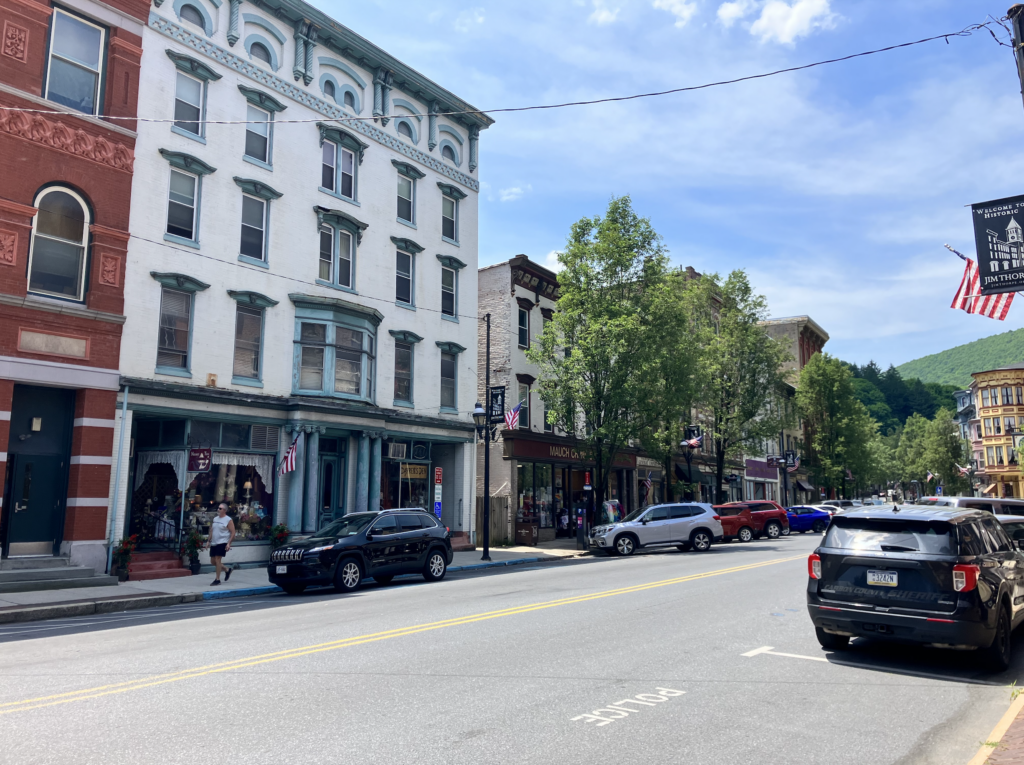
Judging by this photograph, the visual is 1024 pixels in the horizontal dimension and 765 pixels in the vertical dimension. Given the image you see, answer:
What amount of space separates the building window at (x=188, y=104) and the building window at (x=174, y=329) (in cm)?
461

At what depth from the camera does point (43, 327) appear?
17.5 m

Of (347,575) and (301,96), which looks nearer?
(347,575)

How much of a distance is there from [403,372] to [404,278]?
3391mm

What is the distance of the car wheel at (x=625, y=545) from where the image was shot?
26.3 metres

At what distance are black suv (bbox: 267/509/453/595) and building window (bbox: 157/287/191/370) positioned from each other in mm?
6568

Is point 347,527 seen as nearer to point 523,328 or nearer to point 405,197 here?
point 405,197

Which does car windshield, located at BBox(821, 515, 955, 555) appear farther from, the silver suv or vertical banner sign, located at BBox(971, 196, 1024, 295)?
the silver suv

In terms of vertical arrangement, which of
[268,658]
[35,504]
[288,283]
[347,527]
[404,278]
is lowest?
[268,658]

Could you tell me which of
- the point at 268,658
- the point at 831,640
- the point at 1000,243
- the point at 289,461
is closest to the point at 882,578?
the point at 831,640

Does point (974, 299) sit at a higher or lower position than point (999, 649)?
higher

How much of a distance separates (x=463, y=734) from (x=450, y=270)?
994 inches

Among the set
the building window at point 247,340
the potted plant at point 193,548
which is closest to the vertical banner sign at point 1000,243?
the potted plant at point 193,548

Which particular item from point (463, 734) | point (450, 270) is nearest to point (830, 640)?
point (463, 734)

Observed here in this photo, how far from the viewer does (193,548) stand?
19.4m
